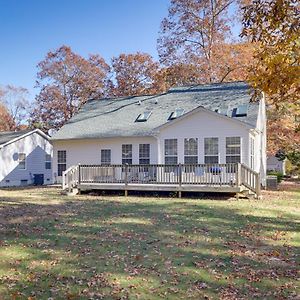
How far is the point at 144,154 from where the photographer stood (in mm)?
20688

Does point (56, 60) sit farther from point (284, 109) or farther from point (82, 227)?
point (82, 227)

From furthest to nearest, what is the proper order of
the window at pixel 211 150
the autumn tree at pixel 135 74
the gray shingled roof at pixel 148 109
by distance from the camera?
the autumn tree at pixel 135 74, the gray shingled roof at pixel 148 109, the window at pixel 211 150

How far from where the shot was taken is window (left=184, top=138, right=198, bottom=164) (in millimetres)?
18717

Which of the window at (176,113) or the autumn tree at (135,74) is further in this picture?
the autumn tree at (135,74)

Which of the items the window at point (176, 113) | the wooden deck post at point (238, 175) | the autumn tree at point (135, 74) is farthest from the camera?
the autumn tree at point (135, 74)

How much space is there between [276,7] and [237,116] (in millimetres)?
11661

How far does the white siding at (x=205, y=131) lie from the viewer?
17.9m

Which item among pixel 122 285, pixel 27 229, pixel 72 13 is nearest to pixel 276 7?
pixel 122 285

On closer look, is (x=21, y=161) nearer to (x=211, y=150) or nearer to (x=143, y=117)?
(x=143, y=117)

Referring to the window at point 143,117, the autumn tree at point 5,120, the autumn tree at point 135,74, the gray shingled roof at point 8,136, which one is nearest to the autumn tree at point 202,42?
the autumn tree at point 135,74

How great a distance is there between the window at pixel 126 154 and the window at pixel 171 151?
2.59m

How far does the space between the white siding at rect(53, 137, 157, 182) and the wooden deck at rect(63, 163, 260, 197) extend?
2318 mm

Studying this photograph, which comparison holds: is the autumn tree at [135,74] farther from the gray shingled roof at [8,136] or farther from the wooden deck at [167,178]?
the wooden deck at [167,178]

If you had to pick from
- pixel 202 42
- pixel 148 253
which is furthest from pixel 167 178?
pixel 202 42
